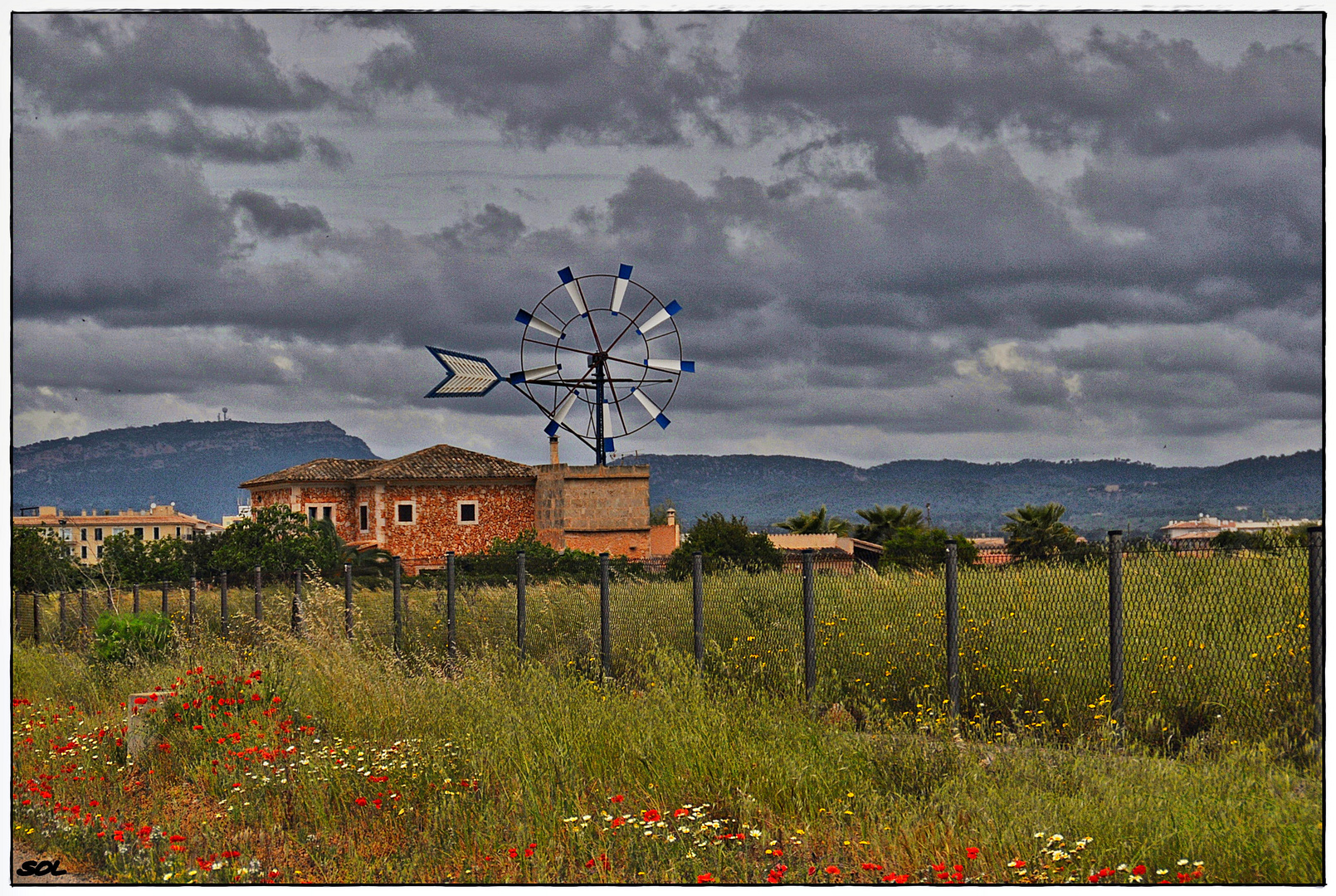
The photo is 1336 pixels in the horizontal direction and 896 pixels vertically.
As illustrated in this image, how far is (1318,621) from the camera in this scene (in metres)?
6.83

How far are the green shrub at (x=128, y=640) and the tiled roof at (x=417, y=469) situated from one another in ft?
129

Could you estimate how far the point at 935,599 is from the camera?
10344 millimetres

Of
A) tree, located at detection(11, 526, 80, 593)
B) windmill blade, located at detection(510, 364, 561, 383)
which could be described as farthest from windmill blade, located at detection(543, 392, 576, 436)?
tree, located at detection(11, 526, 80, 593)

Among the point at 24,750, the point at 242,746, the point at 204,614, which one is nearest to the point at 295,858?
the point at 242,746

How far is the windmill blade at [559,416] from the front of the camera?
45.0 metres

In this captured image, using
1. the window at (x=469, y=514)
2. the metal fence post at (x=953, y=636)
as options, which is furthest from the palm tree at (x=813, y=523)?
the metal fence post at (x=953, y=636)

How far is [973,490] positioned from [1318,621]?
148041 mm

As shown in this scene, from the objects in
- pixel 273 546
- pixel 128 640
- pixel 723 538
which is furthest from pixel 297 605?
pixel 273 546

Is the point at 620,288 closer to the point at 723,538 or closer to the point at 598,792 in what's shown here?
the point at 723,538

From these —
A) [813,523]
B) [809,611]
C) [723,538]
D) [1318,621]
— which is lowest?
[813,523]

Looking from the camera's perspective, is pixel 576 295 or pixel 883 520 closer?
pixel 576 295

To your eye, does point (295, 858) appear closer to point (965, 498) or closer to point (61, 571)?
point (61, 571)

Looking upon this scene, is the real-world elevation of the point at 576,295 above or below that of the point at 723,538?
above

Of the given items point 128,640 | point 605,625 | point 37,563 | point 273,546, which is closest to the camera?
point 605,625
